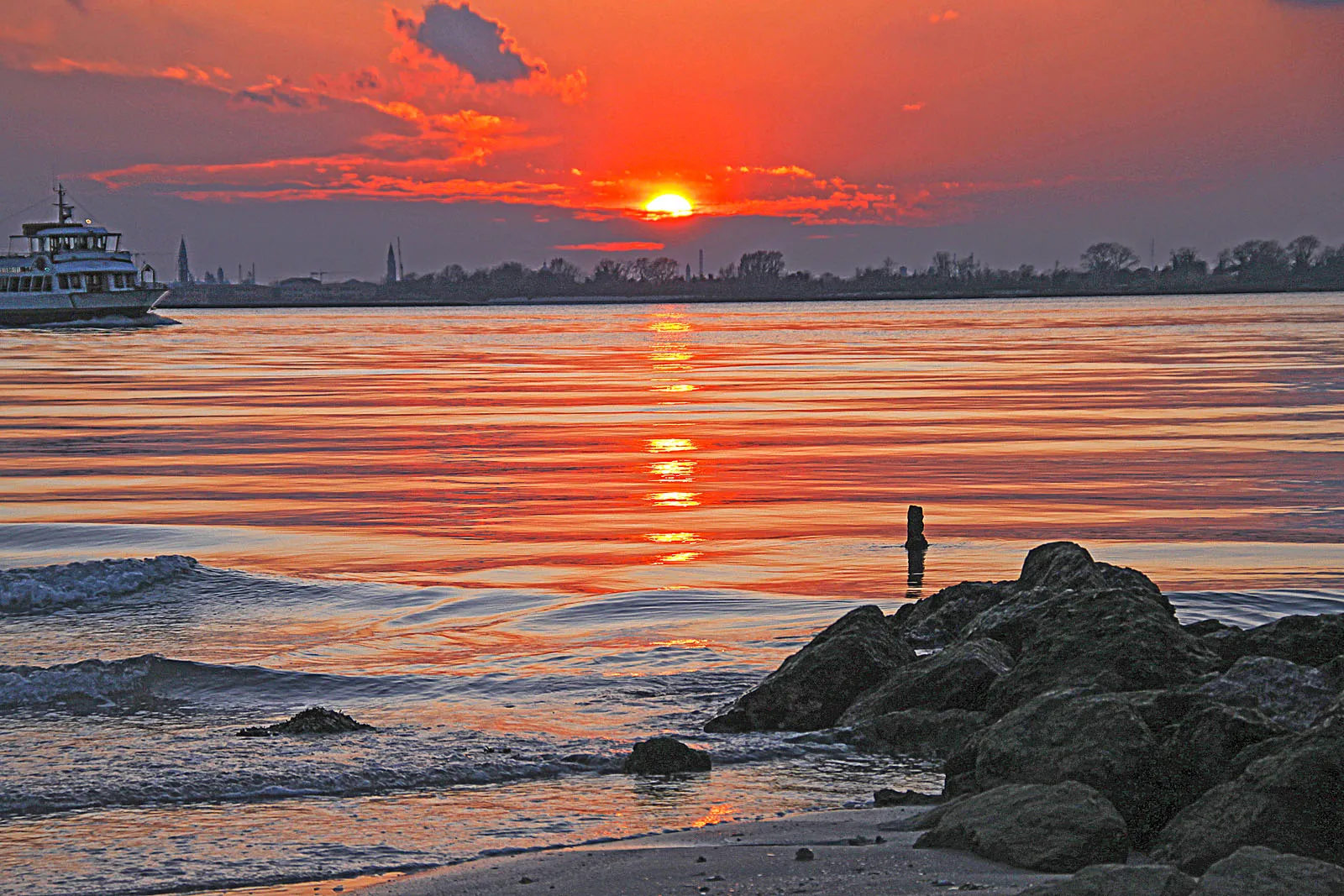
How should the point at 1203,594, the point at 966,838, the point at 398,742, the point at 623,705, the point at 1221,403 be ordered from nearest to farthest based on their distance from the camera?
1. the point at 966,838
2. the point at 398,742
3. the point at 623,705
4. the point at 1203,594
5. the point at 1221,403

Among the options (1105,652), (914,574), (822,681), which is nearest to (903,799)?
(1105,652)

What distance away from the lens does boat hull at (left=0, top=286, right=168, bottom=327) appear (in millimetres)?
109125

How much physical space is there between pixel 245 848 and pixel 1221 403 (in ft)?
101

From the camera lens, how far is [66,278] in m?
A: 109

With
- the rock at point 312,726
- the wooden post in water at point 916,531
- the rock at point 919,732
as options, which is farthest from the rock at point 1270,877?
the wooden post in water at point 916,531

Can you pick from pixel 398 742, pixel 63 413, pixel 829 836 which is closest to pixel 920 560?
pixel 398 742

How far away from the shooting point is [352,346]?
77.3 metres

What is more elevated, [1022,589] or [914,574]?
[1022,589]

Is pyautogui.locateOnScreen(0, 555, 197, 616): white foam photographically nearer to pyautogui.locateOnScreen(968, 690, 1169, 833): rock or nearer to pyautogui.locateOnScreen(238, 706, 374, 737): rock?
pyautogui.locateOnScreen(238, 706, 374, 737): rock

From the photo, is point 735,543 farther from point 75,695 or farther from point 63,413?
point 63,413

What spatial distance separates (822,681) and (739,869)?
11.4 ft

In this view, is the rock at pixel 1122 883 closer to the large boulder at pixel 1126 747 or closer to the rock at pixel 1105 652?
the large boulder at pixel 1126 747

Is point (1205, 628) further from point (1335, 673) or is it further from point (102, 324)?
point (102, 324)

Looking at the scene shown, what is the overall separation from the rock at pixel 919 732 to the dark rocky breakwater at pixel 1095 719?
0.04ft
